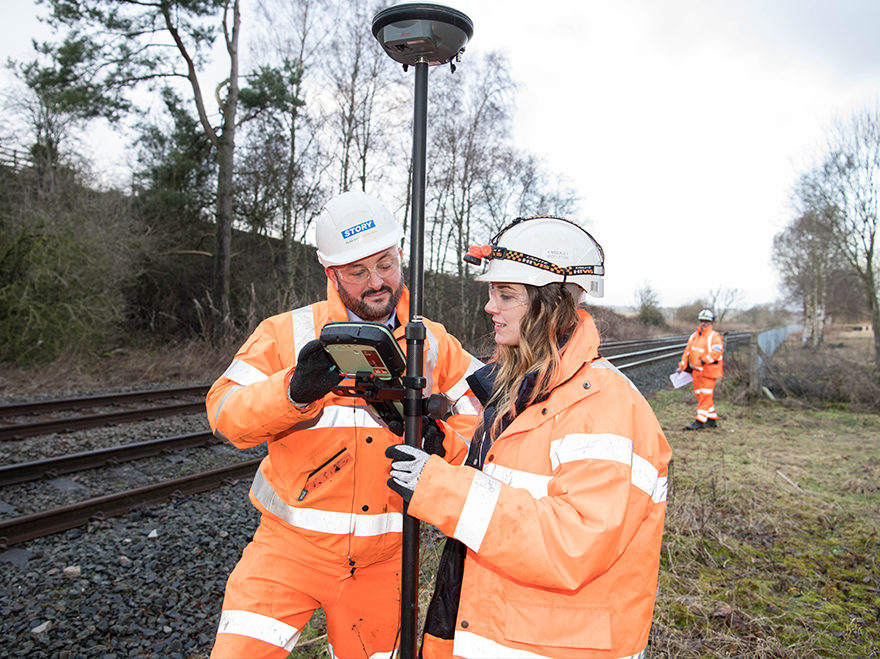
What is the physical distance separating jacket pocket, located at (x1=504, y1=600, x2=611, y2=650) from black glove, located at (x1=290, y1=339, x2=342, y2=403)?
36.8 inches

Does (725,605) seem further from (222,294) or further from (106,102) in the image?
(106,102)

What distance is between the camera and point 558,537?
4.50 feet

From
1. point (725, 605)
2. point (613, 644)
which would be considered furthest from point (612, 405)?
point (725, 605)

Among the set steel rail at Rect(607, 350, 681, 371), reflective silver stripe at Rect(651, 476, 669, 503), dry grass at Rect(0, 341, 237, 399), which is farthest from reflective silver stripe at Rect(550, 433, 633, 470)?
steel rail at Rect(607, 350, 681, 371)

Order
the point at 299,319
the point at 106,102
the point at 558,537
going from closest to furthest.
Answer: the point at 558,537, the point at 299,319, the point at 106,102

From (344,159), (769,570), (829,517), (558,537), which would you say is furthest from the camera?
(344,159)

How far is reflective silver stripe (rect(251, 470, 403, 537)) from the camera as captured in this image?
→ 2146 mm

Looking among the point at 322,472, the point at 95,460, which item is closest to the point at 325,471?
the point at 322,472

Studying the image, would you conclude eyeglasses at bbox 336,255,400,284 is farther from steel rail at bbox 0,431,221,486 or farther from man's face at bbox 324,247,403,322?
steel rail at bbox 0,431,221,486

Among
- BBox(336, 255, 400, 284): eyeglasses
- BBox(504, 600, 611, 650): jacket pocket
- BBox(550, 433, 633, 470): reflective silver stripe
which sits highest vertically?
BBox(336, 255, 400, 284): eyeglasses

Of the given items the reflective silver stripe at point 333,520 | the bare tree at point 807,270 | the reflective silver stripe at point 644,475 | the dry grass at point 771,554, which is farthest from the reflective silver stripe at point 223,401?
the bare tree at point 807,270

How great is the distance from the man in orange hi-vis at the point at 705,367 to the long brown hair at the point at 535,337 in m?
8.90

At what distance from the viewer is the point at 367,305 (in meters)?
2.48

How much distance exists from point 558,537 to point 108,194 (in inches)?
678
